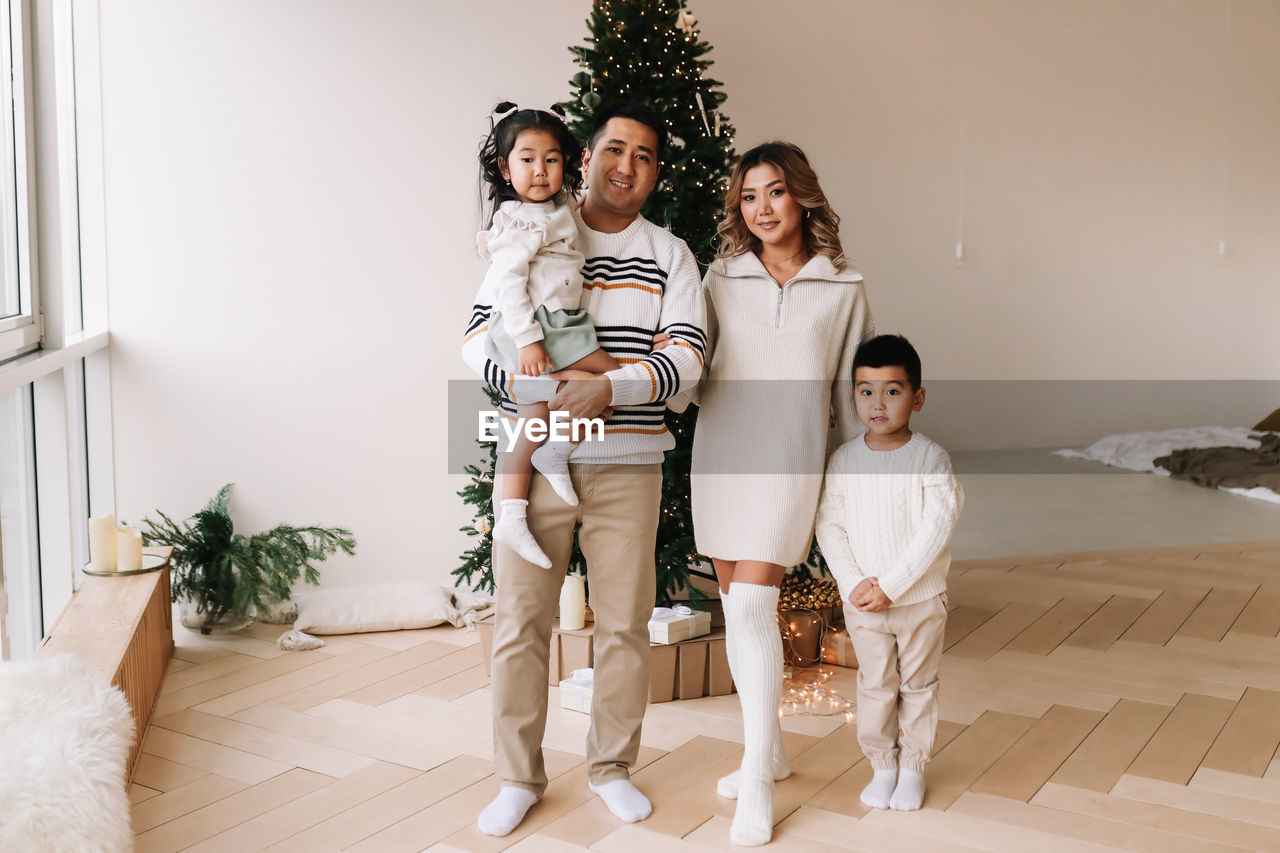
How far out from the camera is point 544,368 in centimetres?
180

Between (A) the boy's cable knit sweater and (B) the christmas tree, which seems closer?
(A) the boy's cable knit sweater

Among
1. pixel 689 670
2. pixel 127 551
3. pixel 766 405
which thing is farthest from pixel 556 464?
pixel 127 551

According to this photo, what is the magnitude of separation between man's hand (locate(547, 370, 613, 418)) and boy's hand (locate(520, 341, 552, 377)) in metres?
0.05

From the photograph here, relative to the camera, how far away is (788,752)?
232 centimetres

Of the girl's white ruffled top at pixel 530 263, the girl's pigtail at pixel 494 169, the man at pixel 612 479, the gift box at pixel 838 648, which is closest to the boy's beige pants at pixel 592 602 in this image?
the man at pixel 612 479

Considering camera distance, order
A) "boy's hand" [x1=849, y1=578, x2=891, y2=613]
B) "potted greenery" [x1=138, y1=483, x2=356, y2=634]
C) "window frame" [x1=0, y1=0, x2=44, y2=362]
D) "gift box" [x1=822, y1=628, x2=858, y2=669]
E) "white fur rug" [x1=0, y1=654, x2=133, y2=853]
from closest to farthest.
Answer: "white fur rug" [x1=0, y1=654, x2=133, y2=853] < "boy's hand" [x1=849, y1=578, x2=891, y2=613] < "window frame" [x1=0, y1=0, x2=44, y2=362] < "gift box" [x1=822, y1=628, x2=858, y2=669] < "potted greenery" [x1=138, y1=483, x2=356, y2=634]

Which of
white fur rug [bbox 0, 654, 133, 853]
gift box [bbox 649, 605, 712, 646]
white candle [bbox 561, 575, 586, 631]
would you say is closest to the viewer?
white fur rug [bbox 0, 654, 133, 853]

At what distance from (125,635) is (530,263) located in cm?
131

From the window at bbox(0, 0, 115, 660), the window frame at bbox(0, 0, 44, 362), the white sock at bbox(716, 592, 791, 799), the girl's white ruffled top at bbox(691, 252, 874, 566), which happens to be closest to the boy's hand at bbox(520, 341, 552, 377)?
the girl's white ruffled top at bbox(691, 252, 874, 566)

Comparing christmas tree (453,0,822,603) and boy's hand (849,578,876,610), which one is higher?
christmas tree (453,0,822,603)

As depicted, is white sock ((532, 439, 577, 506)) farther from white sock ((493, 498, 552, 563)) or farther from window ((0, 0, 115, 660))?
window ((0, 0, 115, 660))

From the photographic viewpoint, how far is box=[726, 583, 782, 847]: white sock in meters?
1.92

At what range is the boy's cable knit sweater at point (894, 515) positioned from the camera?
197 centimetres

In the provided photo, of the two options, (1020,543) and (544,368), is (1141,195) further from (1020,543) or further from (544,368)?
(544,368)
